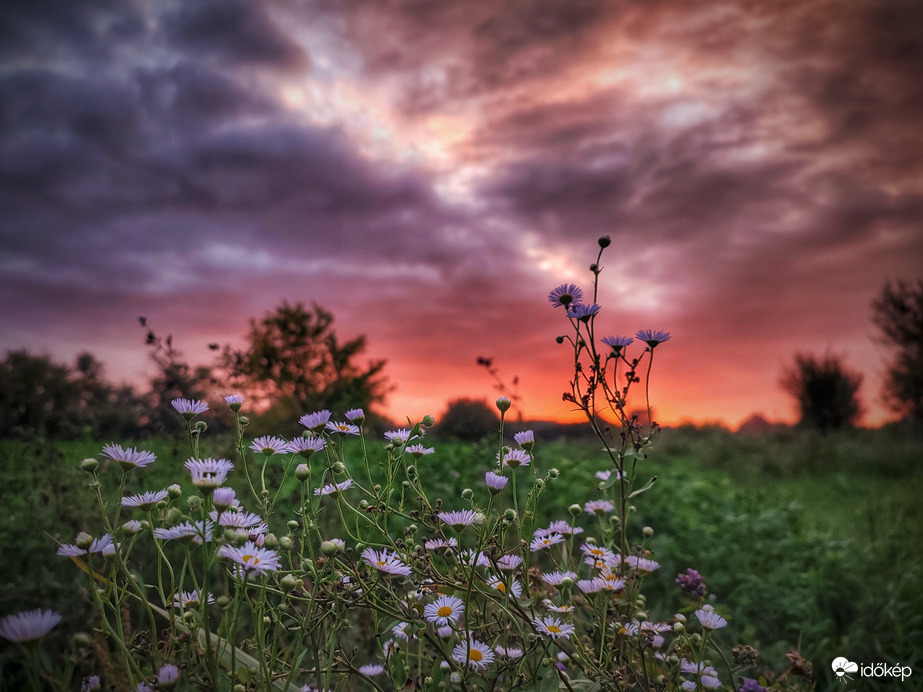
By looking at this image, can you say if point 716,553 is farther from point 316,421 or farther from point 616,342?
point 316,421

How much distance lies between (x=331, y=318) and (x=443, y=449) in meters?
13.7

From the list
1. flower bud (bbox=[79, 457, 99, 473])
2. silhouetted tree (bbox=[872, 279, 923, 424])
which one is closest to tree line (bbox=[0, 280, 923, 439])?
silhouetted tree (bbox=[872, 279, 923, 424])

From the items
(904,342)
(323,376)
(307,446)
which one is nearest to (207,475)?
(307,446)

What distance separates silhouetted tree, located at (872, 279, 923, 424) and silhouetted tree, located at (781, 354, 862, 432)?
142cm

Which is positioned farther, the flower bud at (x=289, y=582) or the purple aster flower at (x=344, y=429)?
the purple aster flower at (x=344, y=429)

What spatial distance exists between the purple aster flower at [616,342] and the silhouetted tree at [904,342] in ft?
62.9

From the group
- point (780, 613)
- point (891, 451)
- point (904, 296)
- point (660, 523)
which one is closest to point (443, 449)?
point (660, 523)

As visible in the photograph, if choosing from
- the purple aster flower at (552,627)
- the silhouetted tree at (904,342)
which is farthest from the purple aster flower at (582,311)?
the silhouetted tree at (904,342)

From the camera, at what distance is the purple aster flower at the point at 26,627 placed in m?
0.80

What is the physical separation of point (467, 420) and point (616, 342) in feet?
13.9

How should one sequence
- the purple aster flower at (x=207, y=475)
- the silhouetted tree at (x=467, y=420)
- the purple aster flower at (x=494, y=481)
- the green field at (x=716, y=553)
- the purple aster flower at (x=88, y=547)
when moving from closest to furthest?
the purple aster flower at (x=207, y=475) → the purple aster flower at (x=88, y=547) → the purple aster flower at (x=494, y=481) → the green field at (x=716, y=553) → the silhouetted tree at (x=467, y=420)

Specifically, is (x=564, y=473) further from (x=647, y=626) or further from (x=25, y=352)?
(x=25, y=352)

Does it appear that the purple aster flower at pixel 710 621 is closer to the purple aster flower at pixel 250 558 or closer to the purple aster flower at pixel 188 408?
the purple aster flower at pixel 250 558

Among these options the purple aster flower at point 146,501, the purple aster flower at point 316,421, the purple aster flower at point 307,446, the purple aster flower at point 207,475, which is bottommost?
the purple aster flower at point 146,501
